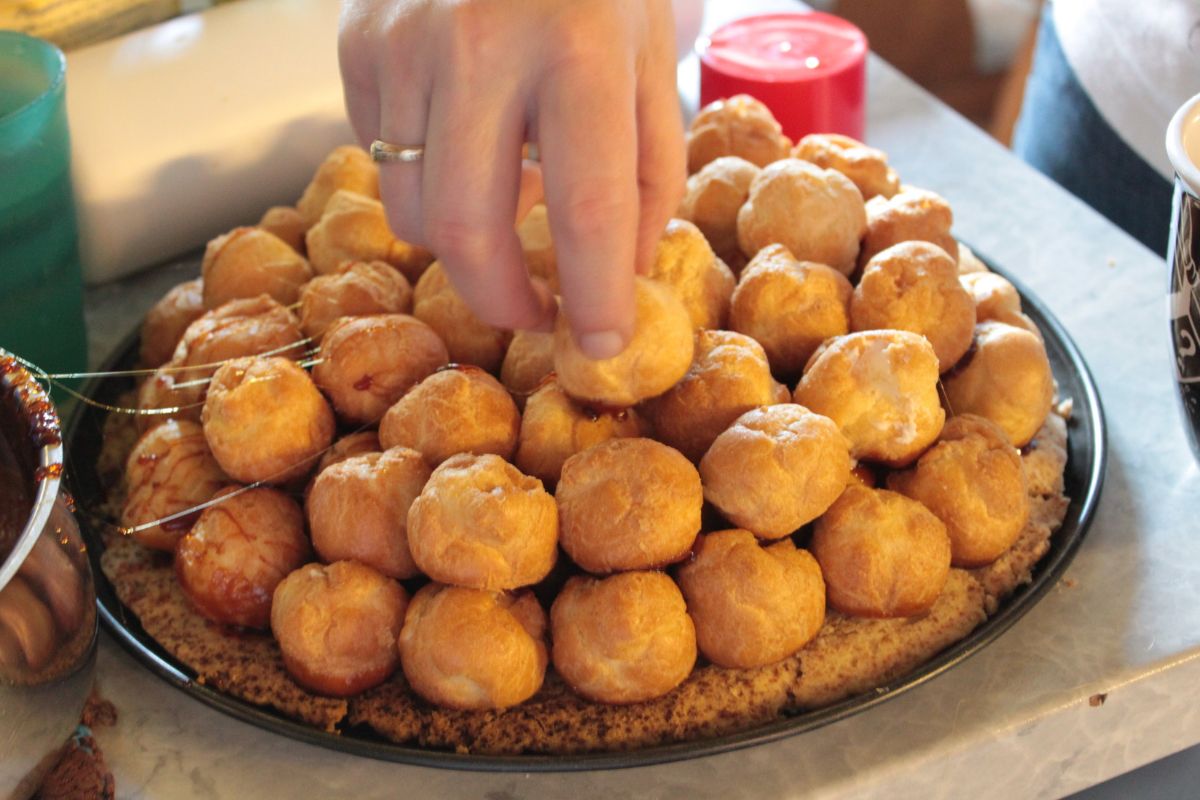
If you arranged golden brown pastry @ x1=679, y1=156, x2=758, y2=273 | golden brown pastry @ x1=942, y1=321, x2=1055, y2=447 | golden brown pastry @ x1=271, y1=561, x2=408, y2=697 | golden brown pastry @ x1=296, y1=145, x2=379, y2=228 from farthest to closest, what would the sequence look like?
golden brown pastry @ x1=296, y1=145, x2=379, y2=228, golden brown pastry @ x1=679, y1=156, x2=758, y2=273, golden brown pastry @ x1=942, y1=321, x2=1055, y2=447, golden brown pastry @ x1=271, y1=561, x2=408, y2=697

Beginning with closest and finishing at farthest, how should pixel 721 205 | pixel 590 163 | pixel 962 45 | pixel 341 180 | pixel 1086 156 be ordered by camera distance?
pixel 590 163, pixel 721 205, pixel 341 180, pixel 1086 156, pixel 962 45

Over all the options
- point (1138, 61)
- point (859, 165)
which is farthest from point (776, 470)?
point (1138, 61)

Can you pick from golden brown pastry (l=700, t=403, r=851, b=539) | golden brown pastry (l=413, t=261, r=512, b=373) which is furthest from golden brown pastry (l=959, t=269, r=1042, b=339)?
golden brown pastry (l=413, t=261, r=512, b=373)

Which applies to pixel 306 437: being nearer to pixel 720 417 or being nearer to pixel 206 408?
pixel 206 408

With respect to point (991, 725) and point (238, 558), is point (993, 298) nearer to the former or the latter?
point (991, 725)

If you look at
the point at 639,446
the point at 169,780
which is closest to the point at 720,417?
the point at 639,446

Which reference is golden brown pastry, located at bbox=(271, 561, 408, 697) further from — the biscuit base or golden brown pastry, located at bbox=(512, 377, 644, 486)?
golden brown pastry, located at bbox=(512, 377, 644, 486)
